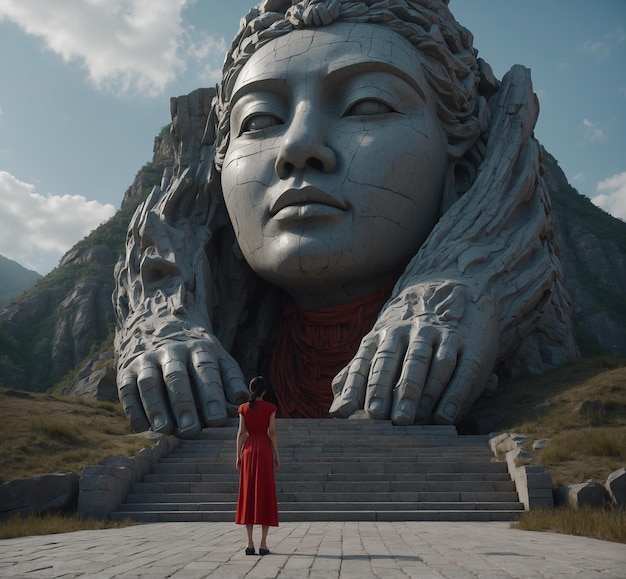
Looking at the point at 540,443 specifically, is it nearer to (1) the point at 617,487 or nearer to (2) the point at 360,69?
(1) the point at 617,487

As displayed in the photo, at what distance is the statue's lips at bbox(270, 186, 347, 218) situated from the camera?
11.5 meters

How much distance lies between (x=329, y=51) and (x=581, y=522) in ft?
28.6

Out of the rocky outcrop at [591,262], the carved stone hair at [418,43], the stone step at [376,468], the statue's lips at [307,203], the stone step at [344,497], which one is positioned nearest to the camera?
the stone step at [344,497]

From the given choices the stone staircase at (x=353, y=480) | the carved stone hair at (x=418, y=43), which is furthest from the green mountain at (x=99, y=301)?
the stone staircase at (x=353, y=480)

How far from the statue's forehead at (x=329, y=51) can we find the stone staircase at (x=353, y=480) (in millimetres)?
5946

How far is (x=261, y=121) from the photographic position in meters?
12.5

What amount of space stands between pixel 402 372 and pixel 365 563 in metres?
5.62

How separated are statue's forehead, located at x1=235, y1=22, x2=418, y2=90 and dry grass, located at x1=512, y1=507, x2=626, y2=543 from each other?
7.90m

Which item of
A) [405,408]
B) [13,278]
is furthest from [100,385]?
[13,278]

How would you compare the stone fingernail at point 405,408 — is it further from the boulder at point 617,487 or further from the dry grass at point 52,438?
the boulder at point 617,487

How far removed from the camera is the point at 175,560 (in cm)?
423

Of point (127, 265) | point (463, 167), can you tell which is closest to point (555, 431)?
point (463, 167)

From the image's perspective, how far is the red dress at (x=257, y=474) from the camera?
4.83m

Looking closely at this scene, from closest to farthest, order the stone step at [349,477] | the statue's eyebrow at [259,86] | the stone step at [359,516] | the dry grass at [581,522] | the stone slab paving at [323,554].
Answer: the stone slab paving at [323,554], the dry grass at [581,522], the stone step at [359,516], the stone step at [349,477], the statue's eyebrow at [259,86]
